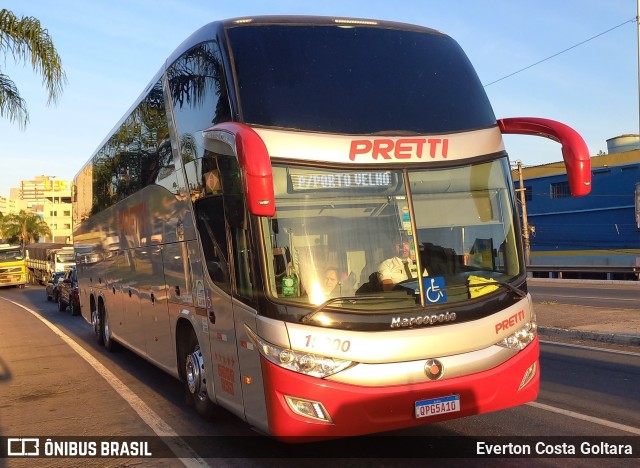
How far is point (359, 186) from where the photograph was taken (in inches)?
217

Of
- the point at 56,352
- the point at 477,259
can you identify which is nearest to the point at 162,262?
the point at 477,259

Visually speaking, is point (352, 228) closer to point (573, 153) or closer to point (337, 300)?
point (337, 300)

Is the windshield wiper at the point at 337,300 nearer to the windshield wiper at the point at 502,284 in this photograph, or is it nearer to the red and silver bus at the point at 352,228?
the red and silver bus at the point at 352,228

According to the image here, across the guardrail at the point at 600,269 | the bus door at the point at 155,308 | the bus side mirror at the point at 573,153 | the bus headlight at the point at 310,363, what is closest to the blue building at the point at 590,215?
the guardrail at the point at 600,269

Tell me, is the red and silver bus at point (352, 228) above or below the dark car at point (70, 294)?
above

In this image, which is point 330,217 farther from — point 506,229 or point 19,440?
point 19,440

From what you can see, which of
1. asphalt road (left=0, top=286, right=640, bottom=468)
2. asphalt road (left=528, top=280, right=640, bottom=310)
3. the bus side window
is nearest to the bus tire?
asphalt road (left=0, top=286, right=640, bottom=468)

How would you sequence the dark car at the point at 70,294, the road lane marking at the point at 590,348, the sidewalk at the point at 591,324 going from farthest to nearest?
the dark car at the point at 70,294 → the sidewalk at the point at 591,324 → the road lane marking at the point at 590,348

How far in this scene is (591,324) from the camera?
1336 cm

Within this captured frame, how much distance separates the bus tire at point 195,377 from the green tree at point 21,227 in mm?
102988

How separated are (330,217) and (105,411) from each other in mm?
4514

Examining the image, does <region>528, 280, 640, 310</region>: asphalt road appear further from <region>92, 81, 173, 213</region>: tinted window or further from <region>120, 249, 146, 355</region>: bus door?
<region>92, 81, 173, 213</region>: tinted window

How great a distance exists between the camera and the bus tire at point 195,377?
280 inches

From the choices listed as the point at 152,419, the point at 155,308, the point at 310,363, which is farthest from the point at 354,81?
the point at 155,308
